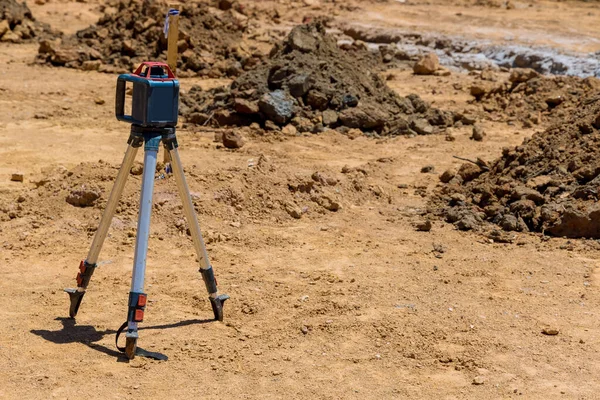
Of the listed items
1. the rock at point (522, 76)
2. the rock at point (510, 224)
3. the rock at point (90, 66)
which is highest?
Answer: the rock at point (522, 76)

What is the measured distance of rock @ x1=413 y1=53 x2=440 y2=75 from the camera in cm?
1772

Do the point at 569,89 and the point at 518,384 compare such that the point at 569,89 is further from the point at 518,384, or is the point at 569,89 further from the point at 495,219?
the point at 518,384

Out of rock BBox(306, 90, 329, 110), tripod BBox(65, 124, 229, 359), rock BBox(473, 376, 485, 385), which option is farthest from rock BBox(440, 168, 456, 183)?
tripod BBox(65, 124, 229, 359)

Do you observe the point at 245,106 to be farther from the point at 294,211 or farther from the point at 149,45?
the point at 149,45

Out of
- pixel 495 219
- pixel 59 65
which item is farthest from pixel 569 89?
pixel 59 65

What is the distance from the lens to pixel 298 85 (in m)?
13.1

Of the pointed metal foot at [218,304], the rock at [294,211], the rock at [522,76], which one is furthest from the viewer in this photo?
the rock at [522,76]

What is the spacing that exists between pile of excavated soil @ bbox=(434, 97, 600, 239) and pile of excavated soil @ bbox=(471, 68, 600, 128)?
394 centimetres

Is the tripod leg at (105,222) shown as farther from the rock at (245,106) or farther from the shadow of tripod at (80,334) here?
the rock at (245,106)

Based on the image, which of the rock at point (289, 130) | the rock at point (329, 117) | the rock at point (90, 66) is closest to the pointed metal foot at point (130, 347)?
the rock at point (289, 130)

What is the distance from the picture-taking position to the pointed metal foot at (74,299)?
5797mm

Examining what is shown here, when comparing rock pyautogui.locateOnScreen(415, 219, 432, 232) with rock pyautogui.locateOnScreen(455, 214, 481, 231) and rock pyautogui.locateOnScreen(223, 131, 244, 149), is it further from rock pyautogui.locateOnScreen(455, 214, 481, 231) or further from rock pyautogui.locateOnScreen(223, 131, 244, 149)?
rock pyautogui.locateOnScreen(223, 131, 244, 149)

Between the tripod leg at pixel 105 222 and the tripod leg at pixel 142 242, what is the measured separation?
0.11 metres

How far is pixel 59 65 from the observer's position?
17422mm
